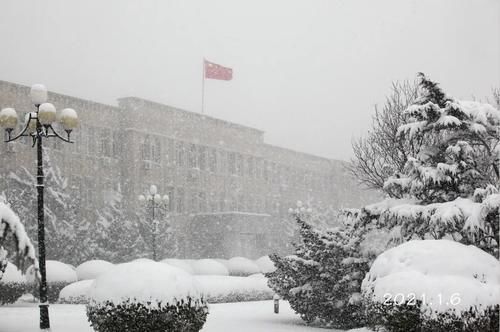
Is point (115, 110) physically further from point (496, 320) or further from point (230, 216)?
point (496, 320)

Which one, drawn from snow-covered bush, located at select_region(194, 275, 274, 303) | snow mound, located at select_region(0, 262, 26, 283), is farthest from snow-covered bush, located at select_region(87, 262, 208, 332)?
snow-covered bush, located at select_region(194, 275, 274, 303)

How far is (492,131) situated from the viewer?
14.3m

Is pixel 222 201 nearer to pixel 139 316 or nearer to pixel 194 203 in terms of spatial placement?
pixel 194 203

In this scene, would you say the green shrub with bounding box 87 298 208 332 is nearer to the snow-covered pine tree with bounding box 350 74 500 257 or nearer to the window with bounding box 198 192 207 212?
the snow-covered pine tree with bounding box 350 74 500 257

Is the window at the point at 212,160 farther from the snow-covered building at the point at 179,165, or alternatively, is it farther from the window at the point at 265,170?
the window at the point at 265,170

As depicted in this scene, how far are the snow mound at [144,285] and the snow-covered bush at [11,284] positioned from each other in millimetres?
9956

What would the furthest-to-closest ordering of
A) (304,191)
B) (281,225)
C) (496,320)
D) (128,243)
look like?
1. (304,191)
2. (281,225)
3. (128,243)
4. (496,320)

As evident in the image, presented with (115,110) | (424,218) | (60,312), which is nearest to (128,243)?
(115,110)

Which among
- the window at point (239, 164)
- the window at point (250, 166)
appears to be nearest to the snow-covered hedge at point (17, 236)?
the window at point (239, 164)

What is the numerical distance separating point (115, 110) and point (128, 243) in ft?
35.1

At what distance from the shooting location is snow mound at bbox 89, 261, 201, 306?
33.5 feet

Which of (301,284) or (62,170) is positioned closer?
(301,284)

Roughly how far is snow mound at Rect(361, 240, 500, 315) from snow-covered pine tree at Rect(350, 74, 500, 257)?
2.82 metres

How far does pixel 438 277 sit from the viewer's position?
31.8 feet
